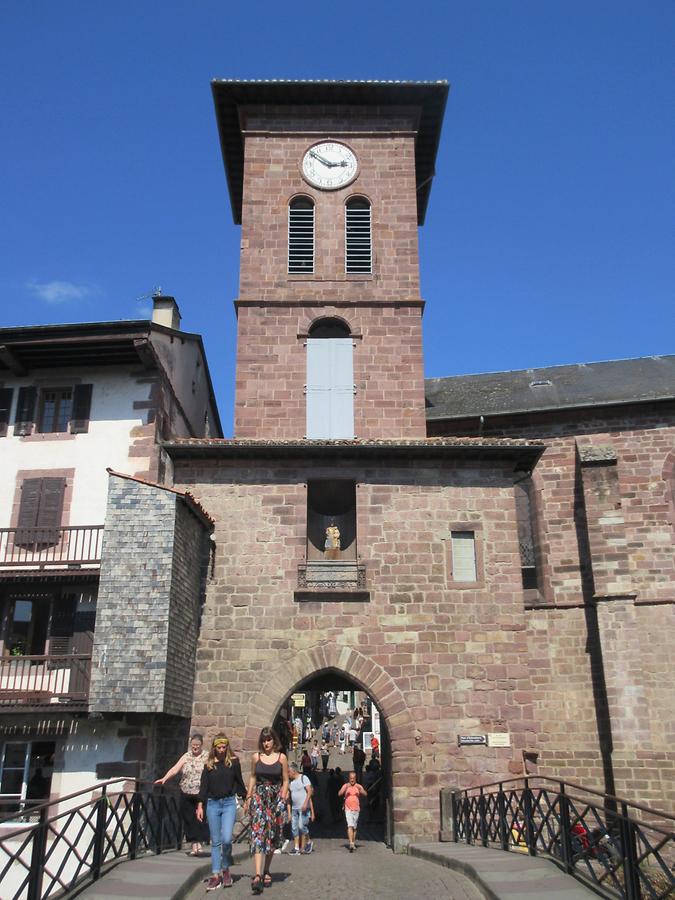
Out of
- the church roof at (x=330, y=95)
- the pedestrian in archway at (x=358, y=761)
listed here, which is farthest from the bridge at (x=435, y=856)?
the church roof at (x=330, y=95)

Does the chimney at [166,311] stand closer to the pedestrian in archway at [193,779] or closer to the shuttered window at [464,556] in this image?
the shuttered window at [464,556]

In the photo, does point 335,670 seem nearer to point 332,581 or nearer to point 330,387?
point 332,581

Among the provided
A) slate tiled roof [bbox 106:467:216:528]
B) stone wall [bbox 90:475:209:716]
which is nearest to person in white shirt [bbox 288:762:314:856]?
stone wall [bbox 90:475:209:716]

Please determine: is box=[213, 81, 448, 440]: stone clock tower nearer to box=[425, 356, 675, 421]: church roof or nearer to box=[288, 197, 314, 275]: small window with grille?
box=[288, 197, 314, 275]: small window with grille

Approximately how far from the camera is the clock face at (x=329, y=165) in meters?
20.7

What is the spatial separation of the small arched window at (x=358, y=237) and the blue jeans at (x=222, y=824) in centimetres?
1360

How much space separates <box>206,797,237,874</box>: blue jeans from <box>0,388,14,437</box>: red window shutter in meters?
9.81

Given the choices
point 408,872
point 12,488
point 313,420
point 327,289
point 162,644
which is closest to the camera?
point 408,872

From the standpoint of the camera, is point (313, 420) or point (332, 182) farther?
point (332, 182)

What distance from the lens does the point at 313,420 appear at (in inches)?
713

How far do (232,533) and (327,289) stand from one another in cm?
676

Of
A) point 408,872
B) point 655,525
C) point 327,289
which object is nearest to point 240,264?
point 327,289

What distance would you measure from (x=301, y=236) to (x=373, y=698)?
1115cm

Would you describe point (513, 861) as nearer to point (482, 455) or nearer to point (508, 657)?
point (508, 657)
